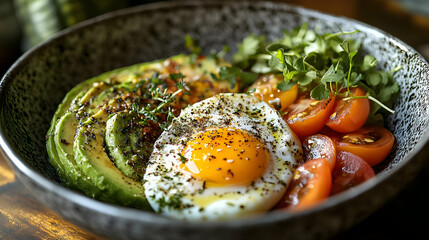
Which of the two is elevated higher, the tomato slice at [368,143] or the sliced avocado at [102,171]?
the sliced avocado at [102,171]

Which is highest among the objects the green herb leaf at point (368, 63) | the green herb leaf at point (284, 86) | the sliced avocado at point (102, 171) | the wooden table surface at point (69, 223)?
the green herb leaf at point (368, 63)

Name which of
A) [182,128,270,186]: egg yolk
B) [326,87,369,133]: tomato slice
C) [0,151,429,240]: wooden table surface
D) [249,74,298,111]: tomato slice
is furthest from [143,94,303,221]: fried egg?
[0,151,429,240]: wooden table surface

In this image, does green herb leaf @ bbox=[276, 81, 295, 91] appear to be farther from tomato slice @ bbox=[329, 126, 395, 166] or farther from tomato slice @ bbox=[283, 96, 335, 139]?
tomato slice @ bbox=[329, 126, 395, 166]

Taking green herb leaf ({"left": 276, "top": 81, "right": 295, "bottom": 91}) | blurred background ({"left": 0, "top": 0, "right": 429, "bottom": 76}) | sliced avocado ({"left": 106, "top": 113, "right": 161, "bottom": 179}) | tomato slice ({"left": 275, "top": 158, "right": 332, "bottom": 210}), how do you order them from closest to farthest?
1. tomato slice ({"left": 275, "top": 158, "right": 332, "bottom": 210})
2. sliced avocado ({"left": 106, "top": 113, "right": 161, "bottom": 179})
3. green herb leaf ({"left": 276, "top": 81, "right": 295, "bottom": 91})
4. blurred background ({"left": 0, "top": 0, "right": 429, "bottom": 76})

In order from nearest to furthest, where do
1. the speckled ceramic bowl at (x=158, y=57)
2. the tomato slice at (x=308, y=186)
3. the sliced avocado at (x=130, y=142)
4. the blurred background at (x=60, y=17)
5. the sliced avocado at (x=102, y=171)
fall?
the speckled ceramic bowl at (x=158, y=57)
the tomato slice at (x=308, y=186)
the sliced avocado at (x=102, y=171)
the sliced avocado at (x=130, y=142)
the blurred background at (x=60, y=17)

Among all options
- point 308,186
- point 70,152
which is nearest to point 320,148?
point 308,186

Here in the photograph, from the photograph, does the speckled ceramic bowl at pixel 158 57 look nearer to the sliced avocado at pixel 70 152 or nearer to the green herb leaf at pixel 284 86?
the sliced avocado at pixel 70 152

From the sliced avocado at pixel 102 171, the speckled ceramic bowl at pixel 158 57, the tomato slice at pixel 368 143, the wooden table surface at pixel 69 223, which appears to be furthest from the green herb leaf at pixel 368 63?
the sliced avocado at pixel 102 171

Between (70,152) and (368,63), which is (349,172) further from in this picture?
(70,152)

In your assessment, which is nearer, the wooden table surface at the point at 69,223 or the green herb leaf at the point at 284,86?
the wooden table surface at the point at 69,223
